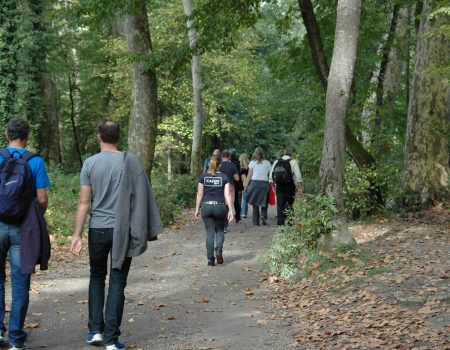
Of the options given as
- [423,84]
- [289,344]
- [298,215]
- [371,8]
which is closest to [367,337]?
[289,344]

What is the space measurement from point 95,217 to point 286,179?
9.73 m

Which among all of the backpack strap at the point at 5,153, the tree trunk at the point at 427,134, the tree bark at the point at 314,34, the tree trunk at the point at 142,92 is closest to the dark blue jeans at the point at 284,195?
the tree trunk at the point at 427,134

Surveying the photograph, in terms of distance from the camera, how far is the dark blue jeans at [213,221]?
1131cm

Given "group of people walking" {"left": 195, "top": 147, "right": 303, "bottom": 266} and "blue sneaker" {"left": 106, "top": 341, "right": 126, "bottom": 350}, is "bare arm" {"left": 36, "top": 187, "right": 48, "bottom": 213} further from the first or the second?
"group of people walking" {"left": 195, "top": 147, "right": 303, "bottom": 266}

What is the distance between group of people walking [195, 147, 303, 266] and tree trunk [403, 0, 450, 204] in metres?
2.73

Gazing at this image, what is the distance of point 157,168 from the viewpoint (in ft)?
118

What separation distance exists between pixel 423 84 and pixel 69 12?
27.9ft

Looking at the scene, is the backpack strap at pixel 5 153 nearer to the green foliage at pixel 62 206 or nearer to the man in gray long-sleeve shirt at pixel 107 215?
the man in gray long-sleeve shirt at pixel 107 215

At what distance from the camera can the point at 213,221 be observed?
11445 mm

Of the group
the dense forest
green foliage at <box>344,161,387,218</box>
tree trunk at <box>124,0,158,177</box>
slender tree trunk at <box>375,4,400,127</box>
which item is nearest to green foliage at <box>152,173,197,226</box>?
the dense forest

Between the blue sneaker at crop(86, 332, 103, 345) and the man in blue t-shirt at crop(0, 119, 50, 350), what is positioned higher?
the man in blue t-shirt at crop(0, 119, 50, 350)

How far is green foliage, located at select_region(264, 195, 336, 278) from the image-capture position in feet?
32.4

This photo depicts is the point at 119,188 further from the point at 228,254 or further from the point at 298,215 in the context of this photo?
the point at 228,254

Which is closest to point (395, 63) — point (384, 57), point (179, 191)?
point (384, 57)
